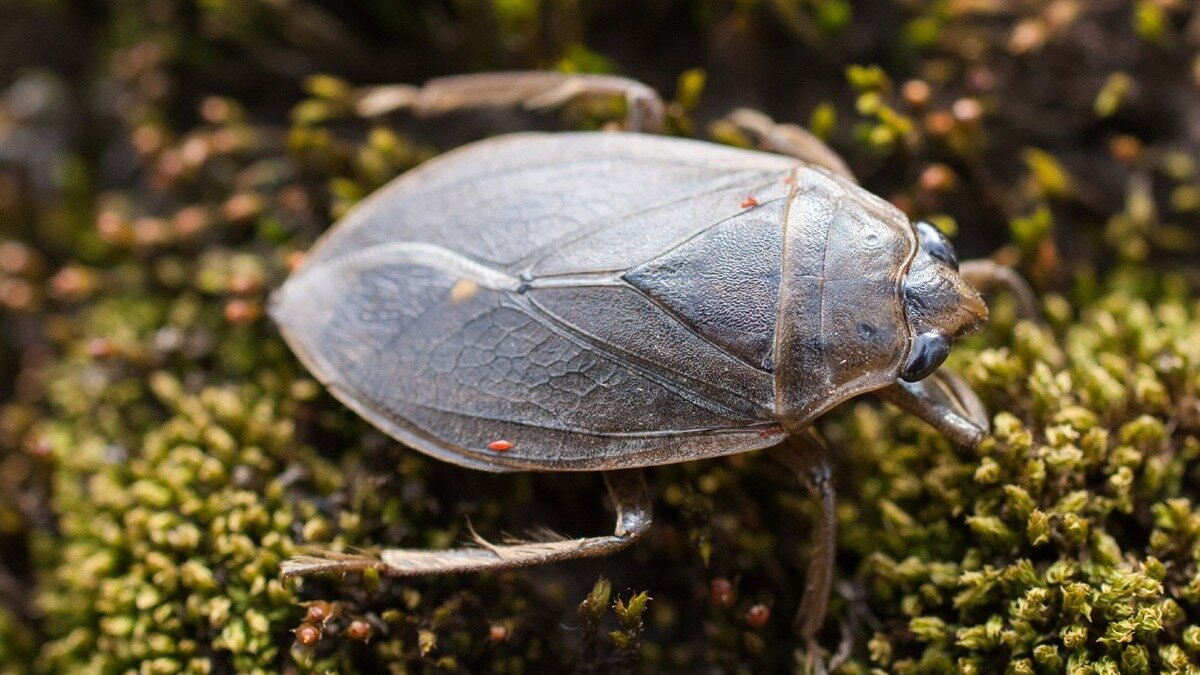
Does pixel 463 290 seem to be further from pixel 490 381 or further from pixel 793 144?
pixel 793 144

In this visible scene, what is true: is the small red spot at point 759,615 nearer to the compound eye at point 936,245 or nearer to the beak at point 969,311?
the beak at point 969,311

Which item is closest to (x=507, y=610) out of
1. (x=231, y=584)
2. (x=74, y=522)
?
(x=231, y=584)

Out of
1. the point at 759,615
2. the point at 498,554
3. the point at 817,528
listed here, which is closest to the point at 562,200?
the point at 498,554

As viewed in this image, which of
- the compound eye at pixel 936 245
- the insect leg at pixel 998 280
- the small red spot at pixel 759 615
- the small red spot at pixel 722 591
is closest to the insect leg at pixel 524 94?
the compound eye at pixel 936 245

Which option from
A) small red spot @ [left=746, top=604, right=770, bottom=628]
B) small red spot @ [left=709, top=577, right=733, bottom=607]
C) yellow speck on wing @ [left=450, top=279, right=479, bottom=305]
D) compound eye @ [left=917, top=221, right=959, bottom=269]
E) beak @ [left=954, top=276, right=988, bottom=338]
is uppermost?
compound eye @ [left=917, top=221, right=959, bottom=269]

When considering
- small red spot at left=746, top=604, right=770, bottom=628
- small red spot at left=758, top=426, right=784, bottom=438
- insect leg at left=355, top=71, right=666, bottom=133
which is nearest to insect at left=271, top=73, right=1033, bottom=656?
small red spot at left=758, top=426, right=784, bottom=438

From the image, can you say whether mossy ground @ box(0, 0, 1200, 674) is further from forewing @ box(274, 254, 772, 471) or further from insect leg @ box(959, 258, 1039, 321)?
forewing @ box(274, 254, 772, 471)
